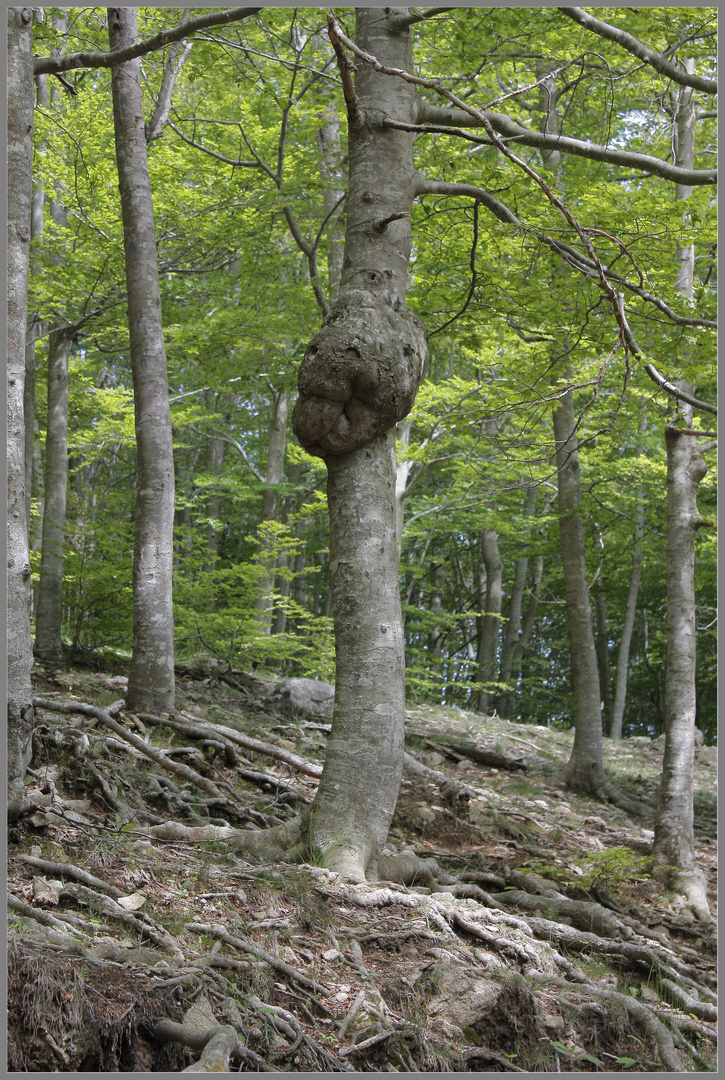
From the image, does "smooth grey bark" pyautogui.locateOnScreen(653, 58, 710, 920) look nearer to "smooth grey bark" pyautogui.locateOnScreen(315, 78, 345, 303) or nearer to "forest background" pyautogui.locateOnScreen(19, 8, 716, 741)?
"forest background" pyautogui.locateOnScreen(19, 8, 716, 741)

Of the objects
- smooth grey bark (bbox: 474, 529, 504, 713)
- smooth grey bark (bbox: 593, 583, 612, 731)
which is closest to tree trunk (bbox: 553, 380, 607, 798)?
smooth grey bark (bbox: 474, 529, 504, 713)

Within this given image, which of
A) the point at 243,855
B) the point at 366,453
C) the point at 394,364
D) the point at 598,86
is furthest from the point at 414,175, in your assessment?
the point at 598,86

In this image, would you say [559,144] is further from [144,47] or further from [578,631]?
[578,631]

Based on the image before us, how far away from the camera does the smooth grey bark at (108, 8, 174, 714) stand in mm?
6684

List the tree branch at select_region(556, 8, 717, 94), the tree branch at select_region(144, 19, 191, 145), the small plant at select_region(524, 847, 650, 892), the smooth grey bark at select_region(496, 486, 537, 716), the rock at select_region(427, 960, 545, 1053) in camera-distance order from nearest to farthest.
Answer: the rock at select_region(427, 960, 545, 1053) → the small plant at select_region(524, 847, 650, 892) → the tree branch at select_region(556, 8, 717, 94) → the tree branch at select_region(144, 19, 191, 145) → the smooth grey bark at select_region(496, 486, 537, 716)

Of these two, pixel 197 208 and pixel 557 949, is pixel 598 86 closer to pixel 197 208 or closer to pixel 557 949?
pixel 197 208

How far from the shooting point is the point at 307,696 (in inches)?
401

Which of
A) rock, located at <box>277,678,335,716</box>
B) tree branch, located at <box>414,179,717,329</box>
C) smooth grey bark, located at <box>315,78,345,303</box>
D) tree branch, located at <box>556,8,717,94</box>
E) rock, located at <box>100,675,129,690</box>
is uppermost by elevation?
smooth grey bark, located at <box>315,78,345,303</box>

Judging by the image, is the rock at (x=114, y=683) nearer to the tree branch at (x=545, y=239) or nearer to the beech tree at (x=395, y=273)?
the beech tree at (x=395, y=273)

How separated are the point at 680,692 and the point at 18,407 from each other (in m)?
6.45

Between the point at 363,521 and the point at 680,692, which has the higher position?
the point at 363,521

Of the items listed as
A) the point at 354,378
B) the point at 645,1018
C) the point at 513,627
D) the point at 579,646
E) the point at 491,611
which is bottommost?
the point at 645,1018

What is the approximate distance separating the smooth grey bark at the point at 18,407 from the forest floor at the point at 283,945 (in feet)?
1.45

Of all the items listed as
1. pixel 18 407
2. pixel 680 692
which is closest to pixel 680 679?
pixel 680 692
